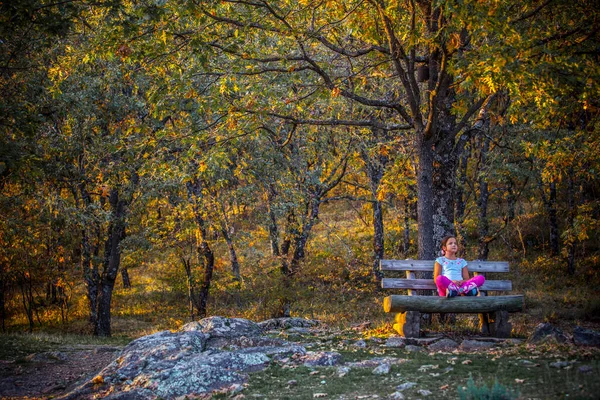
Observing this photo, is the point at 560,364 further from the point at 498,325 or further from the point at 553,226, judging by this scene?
A: the point at 553,226

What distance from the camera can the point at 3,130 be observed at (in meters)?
11.0

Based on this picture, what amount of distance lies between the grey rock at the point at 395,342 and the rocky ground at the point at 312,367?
3cm

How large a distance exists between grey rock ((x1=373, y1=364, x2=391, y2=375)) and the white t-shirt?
10.1 feet

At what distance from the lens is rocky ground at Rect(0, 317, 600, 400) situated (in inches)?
243

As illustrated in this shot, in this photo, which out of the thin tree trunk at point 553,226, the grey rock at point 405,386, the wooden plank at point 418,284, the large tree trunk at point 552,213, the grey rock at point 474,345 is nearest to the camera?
the grey rock at point 405,386

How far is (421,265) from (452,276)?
613 mm

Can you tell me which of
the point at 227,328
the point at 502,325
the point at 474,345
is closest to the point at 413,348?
the point at 474,345

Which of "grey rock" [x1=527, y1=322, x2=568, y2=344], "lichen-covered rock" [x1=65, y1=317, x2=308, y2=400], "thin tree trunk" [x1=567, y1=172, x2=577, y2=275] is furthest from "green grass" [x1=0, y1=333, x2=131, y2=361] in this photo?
"thin tree trunk" [x1=567, y1=172, x2=577, y2=275]

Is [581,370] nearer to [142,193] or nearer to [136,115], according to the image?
[142,193]

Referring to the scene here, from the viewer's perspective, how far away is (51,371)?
398 inches

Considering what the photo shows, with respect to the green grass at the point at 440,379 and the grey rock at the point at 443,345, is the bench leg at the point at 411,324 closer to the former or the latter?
the grey rock at the point at 443,345

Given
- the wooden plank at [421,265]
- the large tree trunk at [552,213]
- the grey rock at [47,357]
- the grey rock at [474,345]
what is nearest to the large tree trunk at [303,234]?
the wooden plank at [421,265]

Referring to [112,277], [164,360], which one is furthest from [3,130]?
[112,277]

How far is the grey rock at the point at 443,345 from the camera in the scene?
27.2 feet
